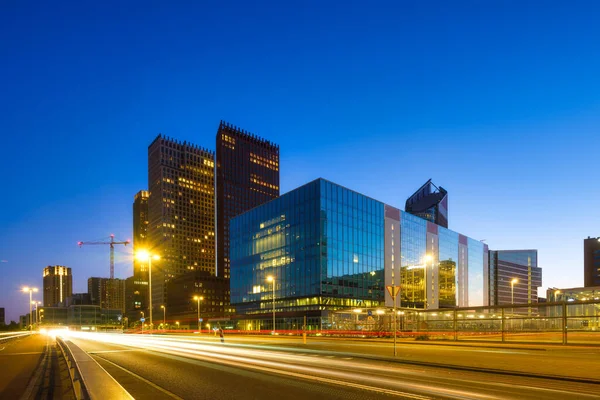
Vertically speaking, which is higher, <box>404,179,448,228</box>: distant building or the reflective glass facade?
<box>404,179,448,228</box>: distant building

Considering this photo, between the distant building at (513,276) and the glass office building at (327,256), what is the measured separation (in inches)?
2351

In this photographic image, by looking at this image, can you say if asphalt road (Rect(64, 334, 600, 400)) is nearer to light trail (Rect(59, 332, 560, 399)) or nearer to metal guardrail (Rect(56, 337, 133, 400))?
light trail (Rect(59, 332, 560, 399))

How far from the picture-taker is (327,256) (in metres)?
76.3

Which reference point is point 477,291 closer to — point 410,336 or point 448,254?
point 448,254

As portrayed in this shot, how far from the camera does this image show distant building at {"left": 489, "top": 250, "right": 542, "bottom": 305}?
6240 inches

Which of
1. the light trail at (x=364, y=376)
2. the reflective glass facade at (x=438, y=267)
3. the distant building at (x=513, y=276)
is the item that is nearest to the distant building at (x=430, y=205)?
the reflective glass facade at (x=438, y=267)

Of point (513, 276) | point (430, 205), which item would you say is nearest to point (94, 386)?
point (430, 205)

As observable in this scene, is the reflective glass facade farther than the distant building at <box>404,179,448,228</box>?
No

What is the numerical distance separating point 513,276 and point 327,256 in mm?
121862

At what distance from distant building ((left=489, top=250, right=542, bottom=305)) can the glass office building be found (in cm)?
5972

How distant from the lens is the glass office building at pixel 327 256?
252ft

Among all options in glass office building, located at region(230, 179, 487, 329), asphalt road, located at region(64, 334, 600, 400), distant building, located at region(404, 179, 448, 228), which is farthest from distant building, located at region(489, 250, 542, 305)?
asphalt road, located at region(64, 334, 600, 400)

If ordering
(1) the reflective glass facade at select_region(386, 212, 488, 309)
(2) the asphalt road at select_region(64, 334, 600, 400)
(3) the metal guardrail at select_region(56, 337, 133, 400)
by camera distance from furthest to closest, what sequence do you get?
(1) the reflective glass facade at select_region(386, 212, 488, 309) → (2) the asphalt road at select_region(64, 334, 600, 400) → (3) the metal guardrail at select_region(56, 337, 133, 400)

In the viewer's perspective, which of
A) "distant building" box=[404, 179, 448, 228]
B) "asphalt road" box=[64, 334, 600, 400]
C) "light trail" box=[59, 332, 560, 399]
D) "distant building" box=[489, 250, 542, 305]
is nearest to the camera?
"asphalt road" box=[64, 334, 600, 400]
